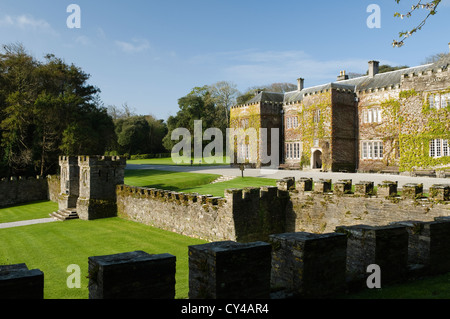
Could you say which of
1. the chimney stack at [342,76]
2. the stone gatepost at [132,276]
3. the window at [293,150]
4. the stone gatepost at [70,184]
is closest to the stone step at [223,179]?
the stone gatepost at [70,184]

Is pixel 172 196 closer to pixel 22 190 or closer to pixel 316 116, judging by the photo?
pixel 316 116

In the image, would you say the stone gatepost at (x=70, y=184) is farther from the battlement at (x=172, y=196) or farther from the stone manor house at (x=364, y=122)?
the stone manor house at (x=364, y=122)

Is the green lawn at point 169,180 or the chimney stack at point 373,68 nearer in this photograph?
the green lawn at point 169,180

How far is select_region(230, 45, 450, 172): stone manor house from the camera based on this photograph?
28094 mm

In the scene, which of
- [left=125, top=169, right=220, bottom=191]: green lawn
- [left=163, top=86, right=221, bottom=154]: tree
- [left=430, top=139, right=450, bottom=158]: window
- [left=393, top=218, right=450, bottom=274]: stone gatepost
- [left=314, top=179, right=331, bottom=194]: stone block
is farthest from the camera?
[left=163, top=86, right=221, bottom=154]: tree

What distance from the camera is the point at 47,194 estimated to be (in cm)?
3719

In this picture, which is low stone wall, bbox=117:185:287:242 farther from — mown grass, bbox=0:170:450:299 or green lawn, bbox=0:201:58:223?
green lawn, bbox=0:201:58:223

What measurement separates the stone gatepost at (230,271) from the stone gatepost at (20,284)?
185 cm

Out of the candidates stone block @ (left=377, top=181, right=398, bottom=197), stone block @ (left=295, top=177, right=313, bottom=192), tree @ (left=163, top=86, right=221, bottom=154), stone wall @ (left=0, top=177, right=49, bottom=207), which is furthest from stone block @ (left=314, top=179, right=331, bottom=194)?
tree @ (left=163, top=86, right=221, bottom=154)

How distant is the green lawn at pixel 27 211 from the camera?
27.9 meters

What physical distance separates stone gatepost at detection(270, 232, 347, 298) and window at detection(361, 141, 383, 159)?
99.9ft

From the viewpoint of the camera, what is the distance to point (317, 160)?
38.0 m

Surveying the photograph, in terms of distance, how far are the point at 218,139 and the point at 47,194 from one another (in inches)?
1246

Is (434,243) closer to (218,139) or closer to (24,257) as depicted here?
(24,257)
